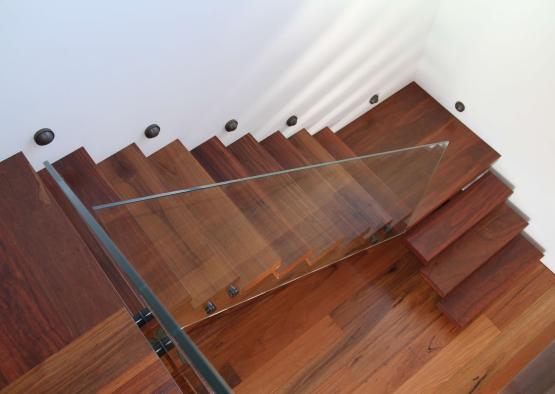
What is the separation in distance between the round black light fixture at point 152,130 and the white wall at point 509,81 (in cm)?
169

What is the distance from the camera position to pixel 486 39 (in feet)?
9.83

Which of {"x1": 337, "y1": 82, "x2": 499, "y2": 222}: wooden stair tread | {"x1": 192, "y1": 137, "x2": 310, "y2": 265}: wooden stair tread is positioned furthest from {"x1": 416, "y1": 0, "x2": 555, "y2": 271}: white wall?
{"x1": 192, "y1": 137, "x2": 310, "y2": 265}: wooden stair tread

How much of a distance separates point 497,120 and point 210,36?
1.77 metres

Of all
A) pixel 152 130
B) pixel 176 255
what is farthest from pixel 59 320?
pixel 152 130

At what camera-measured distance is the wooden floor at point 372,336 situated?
2846mm

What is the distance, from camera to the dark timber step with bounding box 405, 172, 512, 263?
3.21 meters

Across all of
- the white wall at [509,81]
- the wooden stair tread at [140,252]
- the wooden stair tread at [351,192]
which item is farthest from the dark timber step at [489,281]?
the wooden stair tread at [140,252]

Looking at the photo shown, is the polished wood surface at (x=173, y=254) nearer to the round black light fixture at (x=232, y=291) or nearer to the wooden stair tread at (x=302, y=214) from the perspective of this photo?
the round black light fixture at (x=232, y=291)

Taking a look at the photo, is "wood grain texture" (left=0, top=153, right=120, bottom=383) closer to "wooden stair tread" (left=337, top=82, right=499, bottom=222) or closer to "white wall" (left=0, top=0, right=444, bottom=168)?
"white wall" (left=0, top=0, right=444, bottom=168)

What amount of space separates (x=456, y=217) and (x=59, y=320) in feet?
7.82

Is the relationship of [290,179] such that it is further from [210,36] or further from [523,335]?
[523,335]

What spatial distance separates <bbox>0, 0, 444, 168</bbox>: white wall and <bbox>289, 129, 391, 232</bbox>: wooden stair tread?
23 cm

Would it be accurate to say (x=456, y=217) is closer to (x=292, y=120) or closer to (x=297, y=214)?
(x=292, y=120)

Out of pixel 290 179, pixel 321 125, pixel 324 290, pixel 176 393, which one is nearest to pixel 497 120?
pixel 321 125
